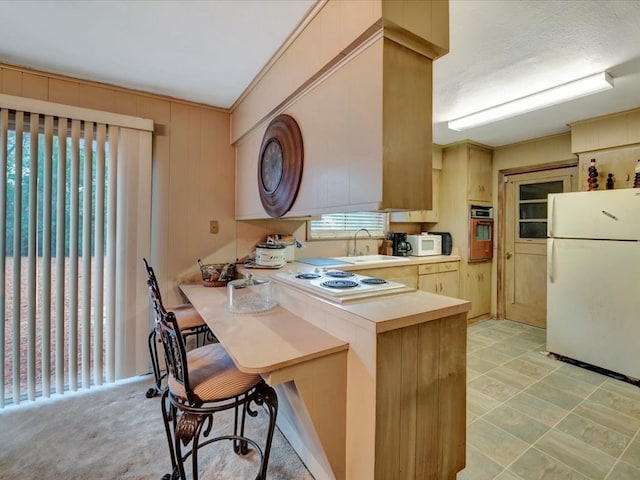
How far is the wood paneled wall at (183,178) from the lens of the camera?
2.52 meters

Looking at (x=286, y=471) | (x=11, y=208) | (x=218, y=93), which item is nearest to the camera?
(x=286, y=471)

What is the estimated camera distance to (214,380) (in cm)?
135

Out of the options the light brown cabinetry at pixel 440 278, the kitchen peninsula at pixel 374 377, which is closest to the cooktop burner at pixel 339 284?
the kitchen peninsula at pixel 374 377

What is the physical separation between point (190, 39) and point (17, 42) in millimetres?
1094

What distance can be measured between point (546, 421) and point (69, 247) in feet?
→ 12.0

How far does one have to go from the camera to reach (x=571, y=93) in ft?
7.72

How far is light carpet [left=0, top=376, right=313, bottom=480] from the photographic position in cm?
159

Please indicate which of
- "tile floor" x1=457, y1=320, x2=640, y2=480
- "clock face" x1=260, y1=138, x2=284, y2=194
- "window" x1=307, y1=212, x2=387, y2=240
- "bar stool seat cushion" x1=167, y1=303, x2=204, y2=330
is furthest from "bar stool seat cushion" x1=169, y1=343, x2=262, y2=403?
"window" x1=307, y1=212, x2=387, y2=240

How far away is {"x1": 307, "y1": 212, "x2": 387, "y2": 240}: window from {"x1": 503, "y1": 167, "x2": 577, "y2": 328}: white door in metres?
1.79

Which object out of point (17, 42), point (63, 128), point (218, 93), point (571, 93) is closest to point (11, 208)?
point (63, 128)

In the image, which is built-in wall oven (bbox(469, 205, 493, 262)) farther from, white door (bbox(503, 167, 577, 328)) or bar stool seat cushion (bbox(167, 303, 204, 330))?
bar stool seat cushion (bbox(167, 303, 204, 330))

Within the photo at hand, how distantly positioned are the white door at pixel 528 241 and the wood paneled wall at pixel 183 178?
146 inches

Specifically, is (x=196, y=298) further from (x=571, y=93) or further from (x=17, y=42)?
(x=571, y=93)

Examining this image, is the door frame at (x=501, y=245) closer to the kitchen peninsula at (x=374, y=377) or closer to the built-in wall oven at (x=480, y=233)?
the built-in wall oven at (x=480, y=233)
